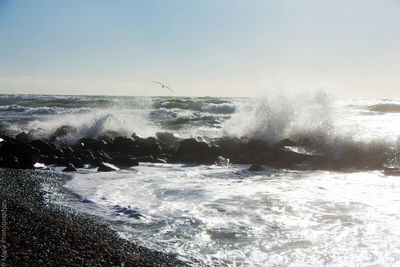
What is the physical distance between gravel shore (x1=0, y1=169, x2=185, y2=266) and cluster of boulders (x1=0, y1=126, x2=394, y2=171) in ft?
12.6

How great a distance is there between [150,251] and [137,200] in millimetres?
2219

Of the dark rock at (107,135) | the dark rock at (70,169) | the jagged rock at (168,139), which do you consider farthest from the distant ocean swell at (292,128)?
the dark rock at (70,169)

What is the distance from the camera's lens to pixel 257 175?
27.8ft

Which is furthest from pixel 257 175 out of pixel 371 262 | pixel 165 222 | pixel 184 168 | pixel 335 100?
pixel 335 100

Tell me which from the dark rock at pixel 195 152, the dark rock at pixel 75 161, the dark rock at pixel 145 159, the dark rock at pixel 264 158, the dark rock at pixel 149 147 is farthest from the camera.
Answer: the dark rock at pixel 149 147

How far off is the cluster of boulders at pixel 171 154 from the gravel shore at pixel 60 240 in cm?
383

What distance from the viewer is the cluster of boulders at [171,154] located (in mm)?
8820

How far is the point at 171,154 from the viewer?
36.5 feet

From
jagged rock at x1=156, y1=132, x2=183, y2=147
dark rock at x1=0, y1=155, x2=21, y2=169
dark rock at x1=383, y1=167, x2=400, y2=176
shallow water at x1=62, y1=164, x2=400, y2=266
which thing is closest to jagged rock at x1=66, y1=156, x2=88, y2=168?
shallow water at x1=62, y1=164, x2=400, y2=266

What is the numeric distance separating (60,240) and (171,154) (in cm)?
747

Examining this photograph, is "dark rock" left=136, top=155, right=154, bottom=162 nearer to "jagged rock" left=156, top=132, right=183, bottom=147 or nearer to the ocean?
the ocean

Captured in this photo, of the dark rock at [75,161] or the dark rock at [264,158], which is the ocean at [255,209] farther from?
the dark rock at [264,158]

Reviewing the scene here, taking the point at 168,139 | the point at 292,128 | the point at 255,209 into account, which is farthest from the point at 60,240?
the point at 292,128

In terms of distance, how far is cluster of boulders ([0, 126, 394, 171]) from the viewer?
8.82m
